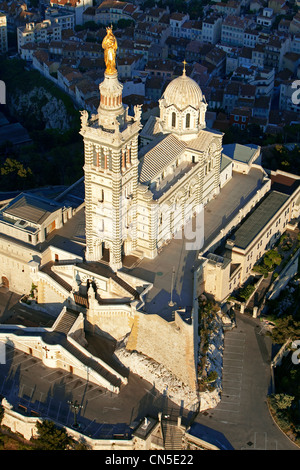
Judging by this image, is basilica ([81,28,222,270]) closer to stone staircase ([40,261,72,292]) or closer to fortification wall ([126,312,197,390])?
stone staircase ([40,261,72,292])

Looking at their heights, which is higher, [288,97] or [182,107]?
[182,107]

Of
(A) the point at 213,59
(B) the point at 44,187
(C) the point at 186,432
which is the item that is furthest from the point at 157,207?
(A) the point at 213,59

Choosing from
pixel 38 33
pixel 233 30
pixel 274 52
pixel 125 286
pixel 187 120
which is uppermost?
pixel 187 120

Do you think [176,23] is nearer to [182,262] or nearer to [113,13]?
[113,13]

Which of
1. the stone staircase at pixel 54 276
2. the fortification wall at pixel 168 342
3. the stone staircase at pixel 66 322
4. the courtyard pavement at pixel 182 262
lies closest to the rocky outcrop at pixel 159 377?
the fortification wall at pixel 168 342

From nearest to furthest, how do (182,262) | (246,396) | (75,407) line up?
1. (75,407)
2. (246,396)
3. (182,262)

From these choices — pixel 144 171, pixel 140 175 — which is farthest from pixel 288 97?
pixel 140 175
